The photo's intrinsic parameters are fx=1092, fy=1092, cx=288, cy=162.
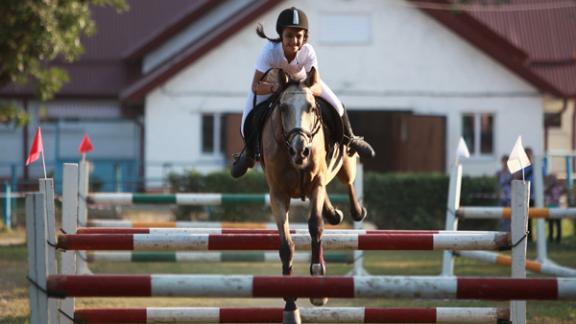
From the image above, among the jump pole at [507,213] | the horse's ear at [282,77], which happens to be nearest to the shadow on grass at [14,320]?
the horse's ear at [282,77]

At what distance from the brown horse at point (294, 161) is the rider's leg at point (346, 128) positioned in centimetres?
35

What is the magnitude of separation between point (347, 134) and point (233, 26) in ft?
72.0

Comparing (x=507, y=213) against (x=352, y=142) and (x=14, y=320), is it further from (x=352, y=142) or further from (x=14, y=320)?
(x=14, y=320)

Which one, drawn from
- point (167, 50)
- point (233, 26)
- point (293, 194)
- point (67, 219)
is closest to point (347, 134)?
point (293, 194)

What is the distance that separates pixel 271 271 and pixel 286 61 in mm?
7833

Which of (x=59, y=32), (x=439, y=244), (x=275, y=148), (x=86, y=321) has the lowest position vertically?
(x=86, y=321)

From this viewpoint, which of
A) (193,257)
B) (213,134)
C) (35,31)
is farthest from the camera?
(213,134)

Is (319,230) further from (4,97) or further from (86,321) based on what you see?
(4,97)

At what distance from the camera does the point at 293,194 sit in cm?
808

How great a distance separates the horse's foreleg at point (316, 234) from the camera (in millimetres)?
7641

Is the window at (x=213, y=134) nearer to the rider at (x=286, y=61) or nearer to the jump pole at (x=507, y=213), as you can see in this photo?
the jump pole at (x=507, y=213)

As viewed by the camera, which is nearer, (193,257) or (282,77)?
(282,77)

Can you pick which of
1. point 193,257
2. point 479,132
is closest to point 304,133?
point 193,257

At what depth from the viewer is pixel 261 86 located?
8.33 m
